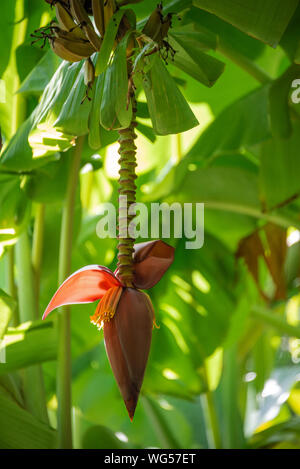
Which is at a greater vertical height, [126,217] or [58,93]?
[58,93]

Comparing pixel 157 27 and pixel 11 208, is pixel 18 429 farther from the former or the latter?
pixel 157 27

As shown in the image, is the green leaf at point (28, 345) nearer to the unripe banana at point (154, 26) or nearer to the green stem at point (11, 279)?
the green stem at point (11, 279)

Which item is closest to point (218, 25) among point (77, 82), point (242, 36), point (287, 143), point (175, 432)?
point (242, 36)

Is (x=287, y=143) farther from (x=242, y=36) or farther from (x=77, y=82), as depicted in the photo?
(x=77, y=82)

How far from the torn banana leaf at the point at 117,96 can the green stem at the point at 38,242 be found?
335mm

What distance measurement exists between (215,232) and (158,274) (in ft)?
1.88

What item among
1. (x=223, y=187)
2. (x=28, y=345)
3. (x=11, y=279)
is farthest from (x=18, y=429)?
(x=223, y=187)

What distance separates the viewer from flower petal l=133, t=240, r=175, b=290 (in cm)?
31

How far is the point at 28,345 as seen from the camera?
1.66ft

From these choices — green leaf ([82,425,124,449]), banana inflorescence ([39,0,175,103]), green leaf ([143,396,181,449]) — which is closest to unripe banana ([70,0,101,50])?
banana inflorescence ([39,0,175,103])

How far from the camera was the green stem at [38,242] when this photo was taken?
2.03 ft

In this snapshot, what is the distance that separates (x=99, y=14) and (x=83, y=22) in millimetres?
14
